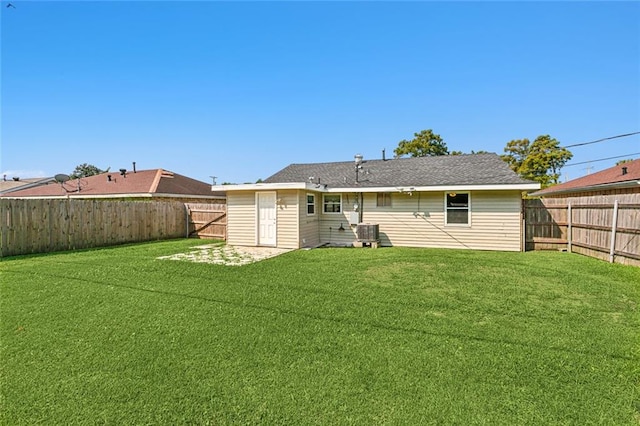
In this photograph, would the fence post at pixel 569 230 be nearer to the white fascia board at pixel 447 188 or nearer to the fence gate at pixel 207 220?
the white fascia board at pixel 447 188

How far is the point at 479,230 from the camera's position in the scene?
1027 centimetres

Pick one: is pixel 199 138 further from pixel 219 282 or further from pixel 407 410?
pixel 407 410

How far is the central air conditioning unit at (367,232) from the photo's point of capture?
10695 millimetres

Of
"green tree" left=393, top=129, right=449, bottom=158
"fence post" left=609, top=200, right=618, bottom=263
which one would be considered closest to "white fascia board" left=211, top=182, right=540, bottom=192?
"fence post" left=609, top=200, right=618, bottom=263

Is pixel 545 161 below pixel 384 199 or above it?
above

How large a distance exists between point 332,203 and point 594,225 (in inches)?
312

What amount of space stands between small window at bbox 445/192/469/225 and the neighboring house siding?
5.27m

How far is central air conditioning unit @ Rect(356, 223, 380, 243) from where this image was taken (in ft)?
35.1

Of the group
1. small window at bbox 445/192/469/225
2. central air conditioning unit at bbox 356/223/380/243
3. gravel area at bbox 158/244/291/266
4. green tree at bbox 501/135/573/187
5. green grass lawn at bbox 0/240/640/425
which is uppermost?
green tree at bbox 501/135/573/187

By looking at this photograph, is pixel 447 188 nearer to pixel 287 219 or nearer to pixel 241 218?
pixel 287 219

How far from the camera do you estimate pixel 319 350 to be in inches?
123

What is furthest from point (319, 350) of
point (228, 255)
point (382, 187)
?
point (382, 187)

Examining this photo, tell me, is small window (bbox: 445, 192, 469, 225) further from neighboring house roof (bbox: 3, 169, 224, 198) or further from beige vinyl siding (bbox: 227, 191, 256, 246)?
neighboring house roof (bbox: 3, 169, 224, 198)

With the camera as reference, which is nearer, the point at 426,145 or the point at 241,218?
the point at 241,218
